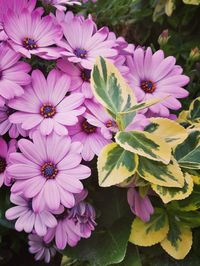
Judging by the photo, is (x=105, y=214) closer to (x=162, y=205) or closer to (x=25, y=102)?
(x=162, y=205)

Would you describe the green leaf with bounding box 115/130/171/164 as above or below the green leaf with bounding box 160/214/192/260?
above

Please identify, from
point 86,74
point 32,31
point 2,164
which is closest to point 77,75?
point 86,74

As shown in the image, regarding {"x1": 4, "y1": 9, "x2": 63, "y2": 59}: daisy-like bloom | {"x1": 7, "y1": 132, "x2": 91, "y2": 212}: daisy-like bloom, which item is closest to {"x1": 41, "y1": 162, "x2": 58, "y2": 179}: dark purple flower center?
{"x1": 7, "y1": 132, "x2": 91, "y2": 212}: daisy-like bloom

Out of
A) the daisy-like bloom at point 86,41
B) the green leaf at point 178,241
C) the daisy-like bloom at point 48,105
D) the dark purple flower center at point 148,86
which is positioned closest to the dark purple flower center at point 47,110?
the daisy-like bloom at point 48,105

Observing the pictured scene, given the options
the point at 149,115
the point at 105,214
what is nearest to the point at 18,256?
the point at 105,214

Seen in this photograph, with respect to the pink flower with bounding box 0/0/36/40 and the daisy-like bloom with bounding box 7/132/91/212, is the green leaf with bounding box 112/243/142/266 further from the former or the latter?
the pink flower with bounding box 0/0/36/40

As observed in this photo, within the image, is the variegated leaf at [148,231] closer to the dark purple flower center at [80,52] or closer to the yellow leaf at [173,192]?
the yellow leaf at [173,192]

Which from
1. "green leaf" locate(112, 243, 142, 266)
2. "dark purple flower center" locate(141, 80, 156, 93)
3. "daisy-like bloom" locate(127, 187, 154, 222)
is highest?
"dark purple flower center" locate(141, 80, 156, 93)
